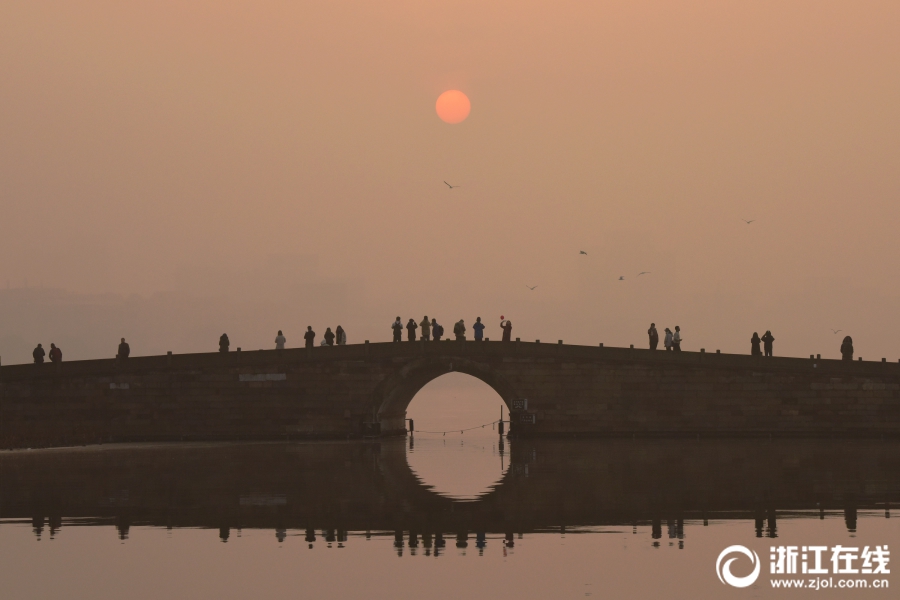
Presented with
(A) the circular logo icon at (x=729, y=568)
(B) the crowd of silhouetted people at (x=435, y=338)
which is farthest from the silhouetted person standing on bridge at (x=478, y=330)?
(A) the circular logo icon at (x=729, y=568)

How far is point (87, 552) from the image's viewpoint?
48.4 ft

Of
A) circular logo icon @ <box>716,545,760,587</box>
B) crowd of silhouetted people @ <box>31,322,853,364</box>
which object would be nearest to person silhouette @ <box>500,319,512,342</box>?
crowd of silhouetted people @ <box>31,322,853,364</box>

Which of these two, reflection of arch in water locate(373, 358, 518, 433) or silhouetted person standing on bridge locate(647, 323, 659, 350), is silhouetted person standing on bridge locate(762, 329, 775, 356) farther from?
reflection of arch in water locate(373, 358, 518, 433)

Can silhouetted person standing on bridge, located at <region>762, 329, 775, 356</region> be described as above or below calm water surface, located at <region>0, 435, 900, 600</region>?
above

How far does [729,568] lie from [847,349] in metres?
29.2

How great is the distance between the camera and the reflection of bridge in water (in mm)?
17312

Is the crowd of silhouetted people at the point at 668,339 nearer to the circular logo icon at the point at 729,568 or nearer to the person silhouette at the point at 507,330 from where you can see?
the person silhouette at the point at 507,330

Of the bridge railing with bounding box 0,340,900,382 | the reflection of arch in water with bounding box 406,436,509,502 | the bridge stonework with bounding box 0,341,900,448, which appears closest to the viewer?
the reflection of arch in water with bounding box 406,436,509,502

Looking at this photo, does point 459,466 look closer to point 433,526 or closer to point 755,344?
point 433,526

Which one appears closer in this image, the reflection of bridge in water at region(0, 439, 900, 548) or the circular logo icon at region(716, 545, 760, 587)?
the circular logo icon at region(716, 545, 760, 587)

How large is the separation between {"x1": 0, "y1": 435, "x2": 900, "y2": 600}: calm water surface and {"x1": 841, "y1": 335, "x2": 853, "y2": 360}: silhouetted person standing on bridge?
1252 cm

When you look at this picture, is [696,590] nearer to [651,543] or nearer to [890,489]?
[651,543]

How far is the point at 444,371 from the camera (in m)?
42.7

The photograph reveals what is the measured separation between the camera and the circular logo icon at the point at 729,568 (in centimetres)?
1286
